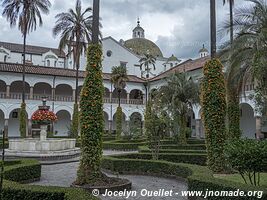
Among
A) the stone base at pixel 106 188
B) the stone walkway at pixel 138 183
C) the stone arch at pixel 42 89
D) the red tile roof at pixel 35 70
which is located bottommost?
the stone walkway at pixel 138 183

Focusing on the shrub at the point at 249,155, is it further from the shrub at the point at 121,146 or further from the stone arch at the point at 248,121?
the stone arch at the point at 248,121

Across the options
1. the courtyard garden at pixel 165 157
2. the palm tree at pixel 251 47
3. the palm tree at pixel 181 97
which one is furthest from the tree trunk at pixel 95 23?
the palm tree at pixel 181 97

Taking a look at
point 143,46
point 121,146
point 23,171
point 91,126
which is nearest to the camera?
point 91,126

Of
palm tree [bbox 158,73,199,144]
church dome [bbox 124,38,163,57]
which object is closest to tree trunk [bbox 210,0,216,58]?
palm tree [bbox 158,73,199,144]

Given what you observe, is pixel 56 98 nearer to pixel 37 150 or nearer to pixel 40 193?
pixel 37 150

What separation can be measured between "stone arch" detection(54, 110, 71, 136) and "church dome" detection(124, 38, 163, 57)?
2926cm

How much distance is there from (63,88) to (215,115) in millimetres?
35971

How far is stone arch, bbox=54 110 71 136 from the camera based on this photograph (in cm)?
4347

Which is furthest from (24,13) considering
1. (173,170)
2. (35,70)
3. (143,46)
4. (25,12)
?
(143,46)

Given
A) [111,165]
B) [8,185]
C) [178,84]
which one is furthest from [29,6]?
[8,185]

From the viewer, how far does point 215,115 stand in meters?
12.3

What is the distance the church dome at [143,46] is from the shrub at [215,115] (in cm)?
5616

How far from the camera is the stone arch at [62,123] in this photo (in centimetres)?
4347

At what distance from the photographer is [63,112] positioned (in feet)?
144
